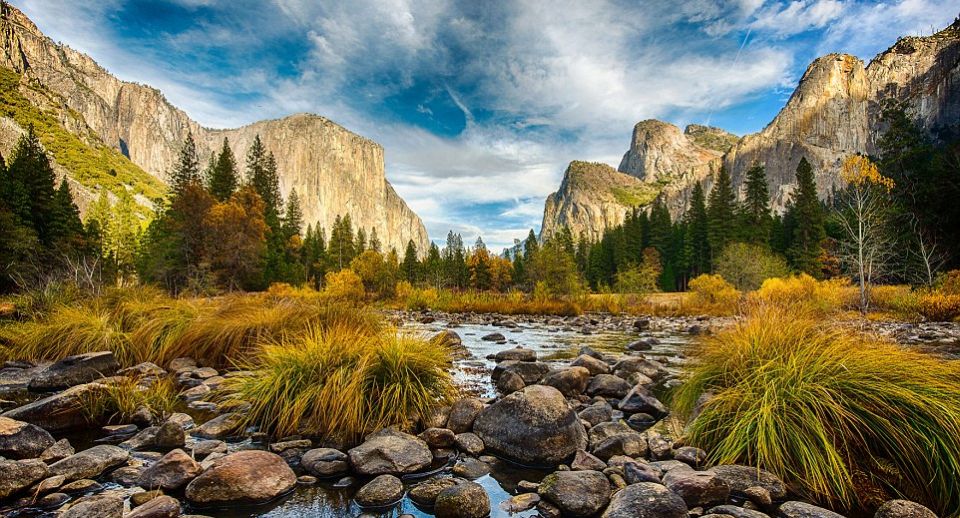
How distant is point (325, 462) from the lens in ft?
11.3

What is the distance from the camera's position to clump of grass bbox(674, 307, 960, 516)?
2.77 meters

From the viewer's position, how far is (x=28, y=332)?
7727 millimetres

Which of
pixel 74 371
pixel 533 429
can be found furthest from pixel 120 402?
pixel 533 429

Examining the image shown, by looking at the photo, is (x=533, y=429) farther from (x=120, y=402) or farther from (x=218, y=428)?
(x=120, y=402)

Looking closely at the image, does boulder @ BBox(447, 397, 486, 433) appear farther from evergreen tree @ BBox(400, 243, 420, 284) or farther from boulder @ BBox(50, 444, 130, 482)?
evergreen tree @ BBox(400, 243, 420, 284)

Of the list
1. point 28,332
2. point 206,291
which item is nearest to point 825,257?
point 206,291

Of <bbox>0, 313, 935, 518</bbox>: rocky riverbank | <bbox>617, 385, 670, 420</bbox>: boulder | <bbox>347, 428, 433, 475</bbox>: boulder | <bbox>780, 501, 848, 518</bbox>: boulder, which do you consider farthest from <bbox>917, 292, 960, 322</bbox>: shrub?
<bbox>347, 428, 433, 475</bbox>: boulder

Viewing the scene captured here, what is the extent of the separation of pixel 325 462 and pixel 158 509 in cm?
114

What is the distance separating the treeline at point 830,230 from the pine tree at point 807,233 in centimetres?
10

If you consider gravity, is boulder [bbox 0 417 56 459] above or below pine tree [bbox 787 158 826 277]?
below

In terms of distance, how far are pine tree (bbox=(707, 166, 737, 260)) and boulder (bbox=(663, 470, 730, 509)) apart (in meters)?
55.9

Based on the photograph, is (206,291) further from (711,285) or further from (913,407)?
(711,285)

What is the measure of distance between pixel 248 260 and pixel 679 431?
1326 inches

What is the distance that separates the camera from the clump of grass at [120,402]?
4316 mm
